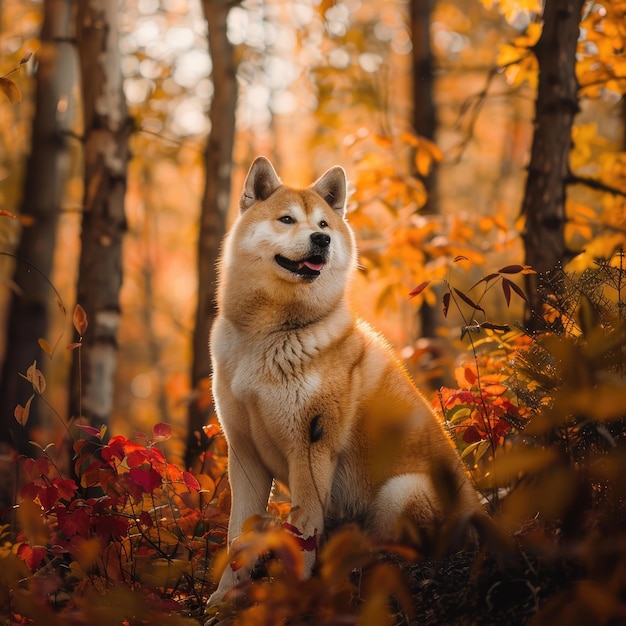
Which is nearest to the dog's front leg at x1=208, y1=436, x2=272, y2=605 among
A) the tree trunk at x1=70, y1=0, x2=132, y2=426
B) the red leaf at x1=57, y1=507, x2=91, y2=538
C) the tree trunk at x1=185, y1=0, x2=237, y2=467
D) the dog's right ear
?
the red leaf at x1=57, y1=507, x2=91, y2=538

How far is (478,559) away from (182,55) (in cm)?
908

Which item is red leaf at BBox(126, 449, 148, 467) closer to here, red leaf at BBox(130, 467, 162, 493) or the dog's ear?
red leaf at BBox(130, 467, 162, 493)

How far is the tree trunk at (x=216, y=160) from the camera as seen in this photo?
23.8ft

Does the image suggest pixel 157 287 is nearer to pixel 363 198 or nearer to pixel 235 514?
pixel 363 198

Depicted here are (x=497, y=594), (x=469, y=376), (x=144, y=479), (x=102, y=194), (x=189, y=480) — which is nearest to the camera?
(x=497, y=594)

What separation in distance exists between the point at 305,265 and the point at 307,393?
0.83 metres

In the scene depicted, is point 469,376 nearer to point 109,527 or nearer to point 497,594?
point 497,594

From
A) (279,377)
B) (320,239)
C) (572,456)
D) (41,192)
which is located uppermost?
(41,192)

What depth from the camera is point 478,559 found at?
7.58ft

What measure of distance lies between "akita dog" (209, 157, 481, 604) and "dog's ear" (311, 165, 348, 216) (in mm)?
438

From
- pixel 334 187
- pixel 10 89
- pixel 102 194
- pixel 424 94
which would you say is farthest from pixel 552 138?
pixel 424 94

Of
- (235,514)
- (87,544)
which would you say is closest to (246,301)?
(235,514)

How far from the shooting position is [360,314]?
4676 millimetres

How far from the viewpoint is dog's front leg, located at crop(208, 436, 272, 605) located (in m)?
3.62
